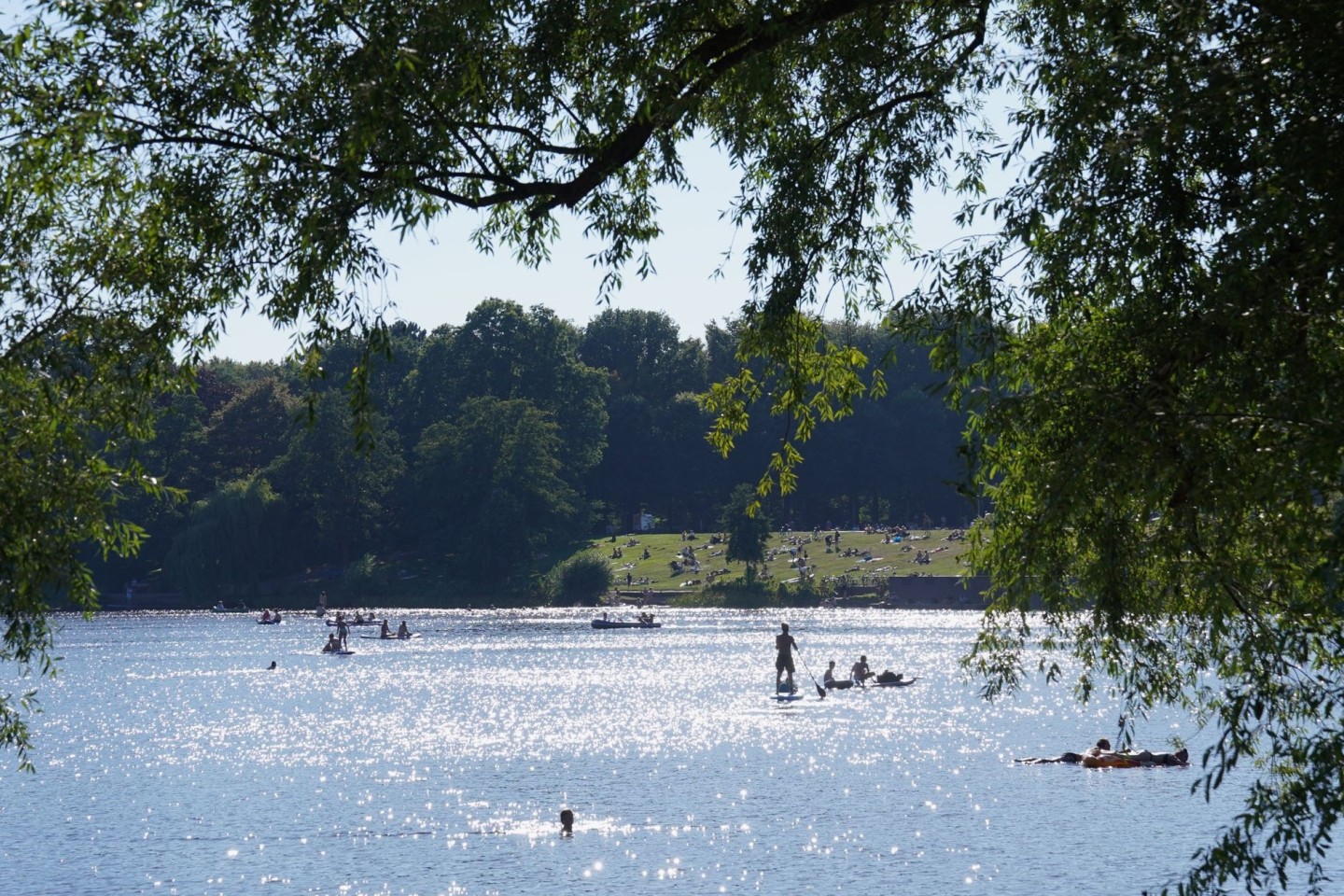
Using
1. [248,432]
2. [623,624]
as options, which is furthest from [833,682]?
→ [248,432]

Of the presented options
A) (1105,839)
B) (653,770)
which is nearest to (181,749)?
(653,770)

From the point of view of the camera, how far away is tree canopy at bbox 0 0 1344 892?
8.52m

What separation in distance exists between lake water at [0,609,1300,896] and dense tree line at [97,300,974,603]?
186 ft

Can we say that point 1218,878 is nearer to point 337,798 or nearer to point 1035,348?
point 1035,348

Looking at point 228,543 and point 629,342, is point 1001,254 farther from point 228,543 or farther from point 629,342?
point 629,342

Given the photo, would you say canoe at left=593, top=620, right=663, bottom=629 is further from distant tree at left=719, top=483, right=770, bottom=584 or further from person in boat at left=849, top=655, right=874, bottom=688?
person in boat at left=849, top=655, right=874, bottom=688

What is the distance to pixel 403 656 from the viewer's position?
64438 millimetres

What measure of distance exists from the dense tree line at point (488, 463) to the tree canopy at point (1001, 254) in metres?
94.7

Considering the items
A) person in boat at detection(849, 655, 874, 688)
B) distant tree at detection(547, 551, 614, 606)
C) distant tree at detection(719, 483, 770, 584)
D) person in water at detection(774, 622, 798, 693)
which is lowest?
person in boat at detection(849, 655, 874, 688)

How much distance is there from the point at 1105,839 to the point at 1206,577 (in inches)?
572

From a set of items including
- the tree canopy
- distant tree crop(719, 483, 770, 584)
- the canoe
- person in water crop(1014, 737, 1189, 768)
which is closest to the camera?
the tree canopy

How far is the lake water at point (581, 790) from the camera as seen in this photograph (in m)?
20.6

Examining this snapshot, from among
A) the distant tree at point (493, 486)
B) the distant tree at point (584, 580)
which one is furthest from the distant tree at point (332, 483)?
the distant tree at point (584, 580)

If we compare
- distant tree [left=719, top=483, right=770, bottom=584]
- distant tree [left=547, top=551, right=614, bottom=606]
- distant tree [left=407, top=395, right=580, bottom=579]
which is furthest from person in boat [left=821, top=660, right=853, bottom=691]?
distant tree [left=407, top=395, right=580, bottom=579]
